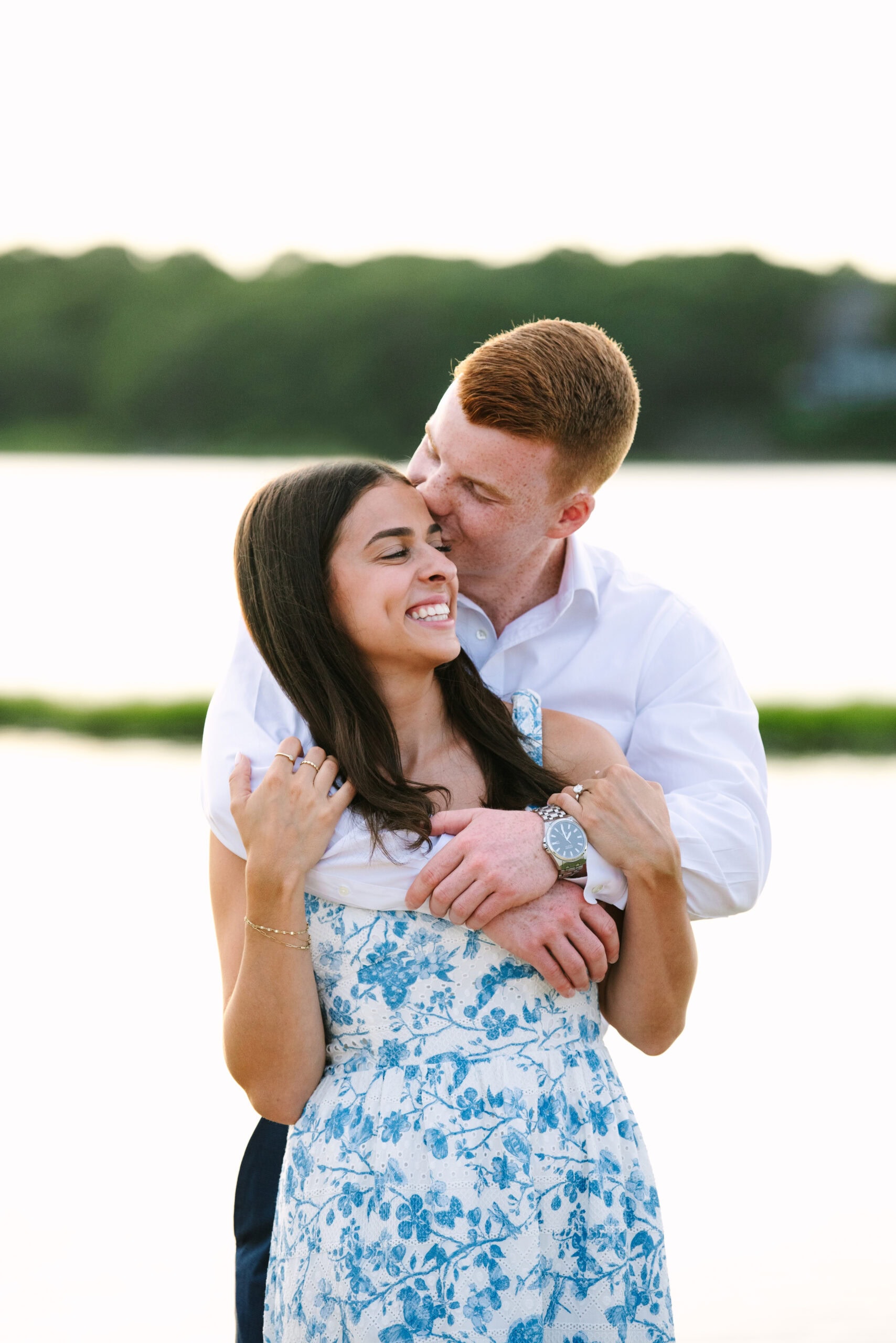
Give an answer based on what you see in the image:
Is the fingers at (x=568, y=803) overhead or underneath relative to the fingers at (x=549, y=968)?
overhead

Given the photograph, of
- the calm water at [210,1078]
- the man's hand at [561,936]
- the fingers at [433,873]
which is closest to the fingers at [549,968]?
the man's hand at [561,936]

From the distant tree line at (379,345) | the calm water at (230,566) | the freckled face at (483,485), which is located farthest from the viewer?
the distant tree line at (379,345)

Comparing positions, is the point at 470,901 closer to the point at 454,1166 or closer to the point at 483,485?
the point at 454,1166

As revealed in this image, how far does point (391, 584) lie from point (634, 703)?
0.40 metres

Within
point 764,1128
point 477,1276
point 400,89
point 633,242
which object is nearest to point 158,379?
point 400,89

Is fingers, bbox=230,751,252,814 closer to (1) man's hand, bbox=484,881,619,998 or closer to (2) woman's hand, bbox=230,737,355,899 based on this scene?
(2) woman's hand, bbox=230,737,355,899

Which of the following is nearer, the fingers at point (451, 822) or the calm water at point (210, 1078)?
the fingers at point (451, 822)

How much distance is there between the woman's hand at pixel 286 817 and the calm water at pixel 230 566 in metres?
7.04

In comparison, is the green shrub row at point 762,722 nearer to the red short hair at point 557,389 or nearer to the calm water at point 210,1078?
the calm water at point 210,1078

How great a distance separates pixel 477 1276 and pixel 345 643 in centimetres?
65

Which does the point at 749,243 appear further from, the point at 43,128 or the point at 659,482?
the point at 43,128

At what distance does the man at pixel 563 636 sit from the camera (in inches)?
59.5

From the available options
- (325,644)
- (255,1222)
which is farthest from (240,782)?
(255,1222)

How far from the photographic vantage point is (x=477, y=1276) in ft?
4.38
